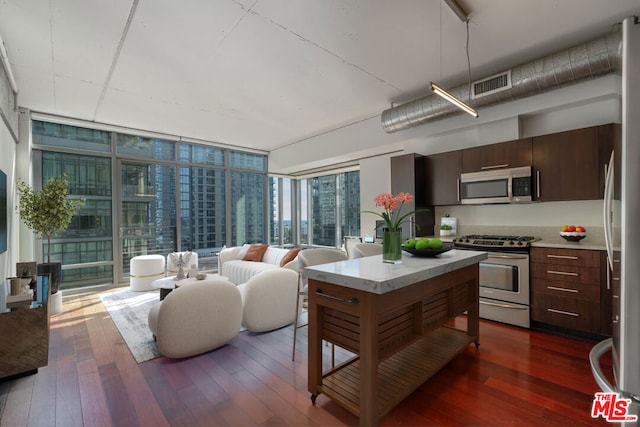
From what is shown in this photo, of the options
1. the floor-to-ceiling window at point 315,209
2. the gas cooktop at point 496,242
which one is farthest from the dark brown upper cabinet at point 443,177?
the floor-to-ceiling window at point 315,209

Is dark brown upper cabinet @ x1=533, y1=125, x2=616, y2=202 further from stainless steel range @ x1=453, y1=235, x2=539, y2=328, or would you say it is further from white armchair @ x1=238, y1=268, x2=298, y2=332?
white armchair @ x1=238, y1=268, x2=298, y2=332

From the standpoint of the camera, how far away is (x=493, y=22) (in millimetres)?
2525

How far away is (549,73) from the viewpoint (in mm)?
2895

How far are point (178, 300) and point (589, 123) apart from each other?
471 cm

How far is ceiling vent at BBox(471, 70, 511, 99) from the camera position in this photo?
3164 mm

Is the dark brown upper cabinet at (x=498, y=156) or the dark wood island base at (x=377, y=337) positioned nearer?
the dark wood island base at (x=377, y=337)

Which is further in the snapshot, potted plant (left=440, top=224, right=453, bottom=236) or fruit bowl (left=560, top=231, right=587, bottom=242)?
potted plant (left=440, top=224, right=453, bottom=236)

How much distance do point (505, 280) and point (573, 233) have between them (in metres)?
0.86

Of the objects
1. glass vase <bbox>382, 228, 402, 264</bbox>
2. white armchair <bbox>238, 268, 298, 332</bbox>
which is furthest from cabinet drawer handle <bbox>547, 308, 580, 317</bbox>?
white armchair <bbox>238, 268, 298, 332</bbox>

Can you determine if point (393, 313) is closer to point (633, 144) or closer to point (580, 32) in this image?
point (633, 144)

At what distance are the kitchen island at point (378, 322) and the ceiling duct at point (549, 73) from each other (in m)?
2.01

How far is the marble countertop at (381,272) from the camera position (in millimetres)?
1617

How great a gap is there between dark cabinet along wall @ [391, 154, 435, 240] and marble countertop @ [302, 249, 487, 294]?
81.5 inches

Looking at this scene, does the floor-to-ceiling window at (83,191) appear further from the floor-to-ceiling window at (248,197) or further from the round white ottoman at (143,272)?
the floor-to-ceiling window at (248,197)
